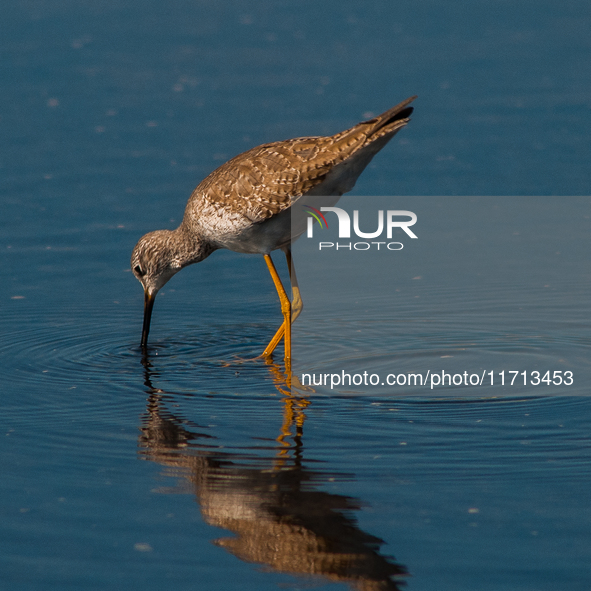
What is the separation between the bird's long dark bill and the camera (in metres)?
9.12

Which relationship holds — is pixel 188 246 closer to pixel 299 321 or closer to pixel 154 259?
pixel 154 259

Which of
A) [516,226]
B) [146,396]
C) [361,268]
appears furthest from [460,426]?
[516,226]

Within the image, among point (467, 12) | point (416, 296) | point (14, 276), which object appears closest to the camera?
point (416, 296)

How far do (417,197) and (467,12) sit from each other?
7491 millimetres

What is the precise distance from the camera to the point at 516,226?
1158cm

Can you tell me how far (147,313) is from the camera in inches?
369

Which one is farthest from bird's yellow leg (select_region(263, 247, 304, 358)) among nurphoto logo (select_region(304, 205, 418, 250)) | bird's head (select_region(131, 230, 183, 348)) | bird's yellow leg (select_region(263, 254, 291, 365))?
bird's head (select_region(131, 230, 183, 348))

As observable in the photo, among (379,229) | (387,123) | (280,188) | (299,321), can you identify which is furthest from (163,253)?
(379,229)

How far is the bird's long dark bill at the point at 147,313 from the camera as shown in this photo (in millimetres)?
9125

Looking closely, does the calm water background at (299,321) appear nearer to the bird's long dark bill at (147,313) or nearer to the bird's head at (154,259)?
the bird's long dark bill at (147,313)

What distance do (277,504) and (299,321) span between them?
3646mm

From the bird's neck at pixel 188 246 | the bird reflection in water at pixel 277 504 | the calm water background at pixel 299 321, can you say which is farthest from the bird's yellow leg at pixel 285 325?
the bird reflection in water at pixel 277 504

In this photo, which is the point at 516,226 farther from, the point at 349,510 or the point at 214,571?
the point at 214,571

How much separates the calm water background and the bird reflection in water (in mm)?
18
